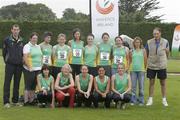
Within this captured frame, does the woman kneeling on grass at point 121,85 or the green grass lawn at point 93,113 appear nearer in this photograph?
the green grass lawn at point 93,113

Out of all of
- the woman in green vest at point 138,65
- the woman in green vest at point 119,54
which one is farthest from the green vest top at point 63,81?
the woman in green vest at point 138,65

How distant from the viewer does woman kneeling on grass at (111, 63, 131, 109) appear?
10.9m

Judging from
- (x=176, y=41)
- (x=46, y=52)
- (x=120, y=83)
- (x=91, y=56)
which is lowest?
(x=120, y=83)

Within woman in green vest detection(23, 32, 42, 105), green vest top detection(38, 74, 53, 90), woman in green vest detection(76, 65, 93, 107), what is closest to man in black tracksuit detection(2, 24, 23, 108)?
woman in green vest detection(23, 32, 42, 105)

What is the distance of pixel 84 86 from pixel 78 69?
0.51 m

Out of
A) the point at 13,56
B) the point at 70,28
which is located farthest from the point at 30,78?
the point at 70,28

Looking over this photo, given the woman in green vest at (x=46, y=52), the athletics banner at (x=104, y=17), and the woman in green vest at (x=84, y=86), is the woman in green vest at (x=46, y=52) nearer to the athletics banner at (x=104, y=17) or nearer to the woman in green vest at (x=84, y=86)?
the woman in green vest at (x=84, y=86)

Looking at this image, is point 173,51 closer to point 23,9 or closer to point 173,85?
point 173,85

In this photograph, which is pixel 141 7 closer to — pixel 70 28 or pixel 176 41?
pixel 70 28

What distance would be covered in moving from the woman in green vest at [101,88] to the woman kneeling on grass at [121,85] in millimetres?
136

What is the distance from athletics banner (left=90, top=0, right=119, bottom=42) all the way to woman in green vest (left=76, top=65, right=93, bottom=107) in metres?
3.61

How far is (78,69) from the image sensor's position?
11406 millimetres

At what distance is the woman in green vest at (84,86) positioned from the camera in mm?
10928

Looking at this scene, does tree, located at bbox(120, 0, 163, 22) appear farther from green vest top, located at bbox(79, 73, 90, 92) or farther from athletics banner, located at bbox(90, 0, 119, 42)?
green vest top, located at bbox(79, 73, 90, 92)
